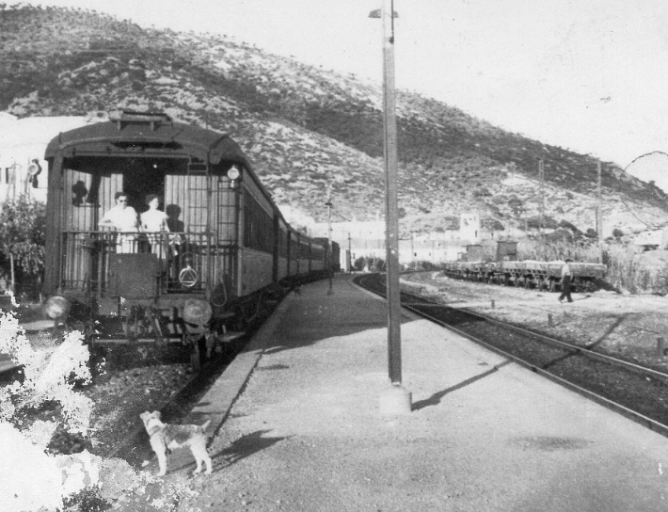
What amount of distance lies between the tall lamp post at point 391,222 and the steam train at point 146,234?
2.76 metres

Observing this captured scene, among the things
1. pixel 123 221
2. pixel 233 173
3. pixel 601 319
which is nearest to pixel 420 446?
→ pixel 233 173

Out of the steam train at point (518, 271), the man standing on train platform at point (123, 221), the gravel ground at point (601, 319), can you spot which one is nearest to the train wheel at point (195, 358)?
the man standing on train platform at point (123, 221)

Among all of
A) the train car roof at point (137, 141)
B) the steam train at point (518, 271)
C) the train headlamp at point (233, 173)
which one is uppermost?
the train car roof at point (137, 141)

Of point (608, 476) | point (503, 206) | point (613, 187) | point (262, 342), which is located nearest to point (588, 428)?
point (608, 476)

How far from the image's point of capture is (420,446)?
630cm

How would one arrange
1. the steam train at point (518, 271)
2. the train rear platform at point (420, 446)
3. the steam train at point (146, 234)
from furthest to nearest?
the steam train at point (518, 271)
the steam train at point (146, 234)
the train rear platform at point (420, 446)

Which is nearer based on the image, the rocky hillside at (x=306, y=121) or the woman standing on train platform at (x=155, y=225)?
the woman standing on train platform at (x=155, y=225)

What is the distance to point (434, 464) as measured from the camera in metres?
5.74

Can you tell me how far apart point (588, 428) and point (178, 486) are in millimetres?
3877

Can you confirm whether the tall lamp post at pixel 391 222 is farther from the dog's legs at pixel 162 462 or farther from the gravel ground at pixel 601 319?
the gravel ground at pixel 601 319

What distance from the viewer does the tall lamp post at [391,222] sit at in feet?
25.1

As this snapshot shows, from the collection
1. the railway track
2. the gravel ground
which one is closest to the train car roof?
the railway track

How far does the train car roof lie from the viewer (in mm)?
9930

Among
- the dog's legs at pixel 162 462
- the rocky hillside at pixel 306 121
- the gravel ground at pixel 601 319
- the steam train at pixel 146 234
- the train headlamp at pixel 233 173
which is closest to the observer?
the dog's legs at pixel 162 462
